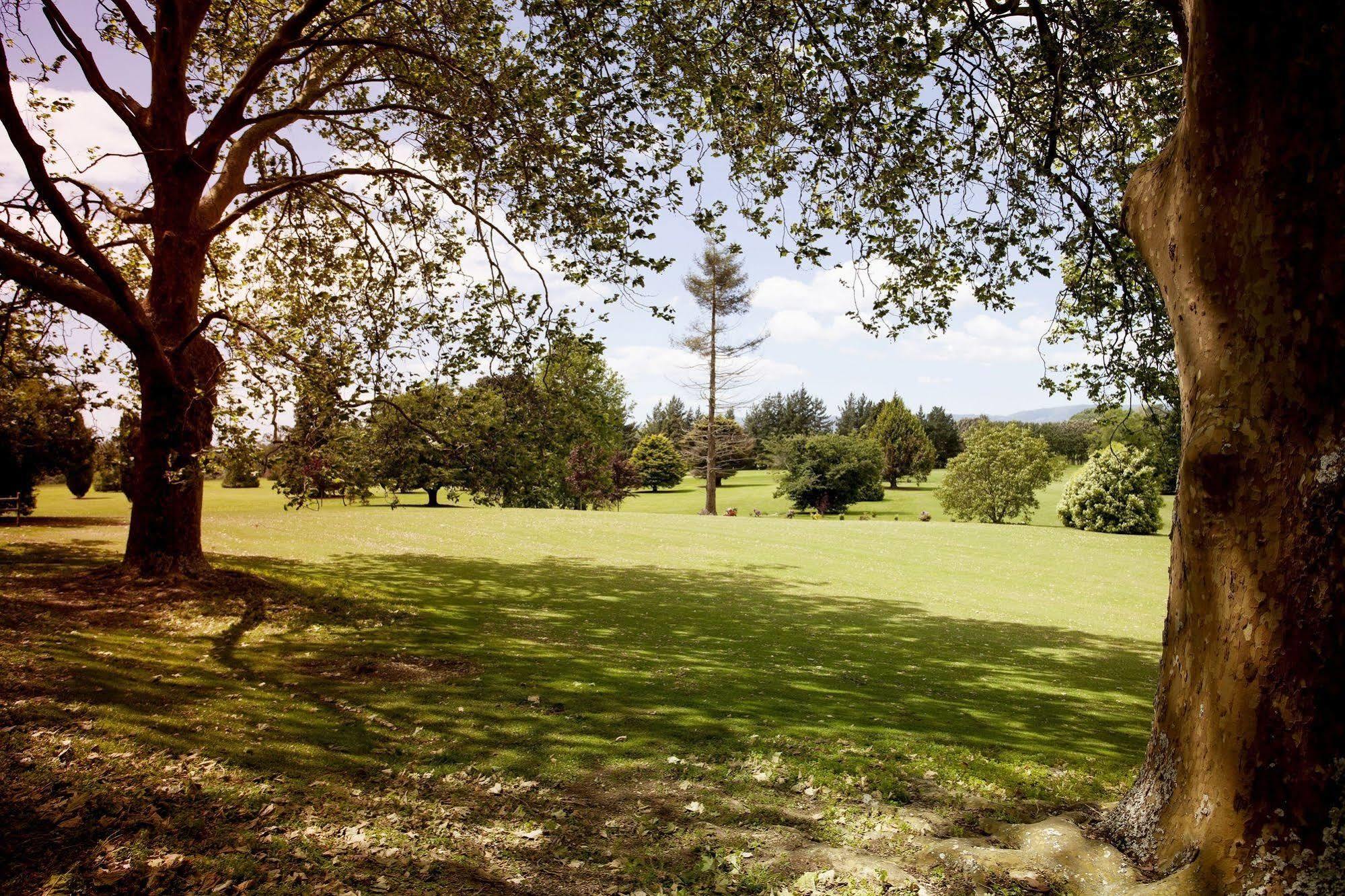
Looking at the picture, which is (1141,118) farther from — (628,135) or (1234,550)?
→ (1234,550)

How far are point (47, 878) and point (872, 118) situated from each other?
10930 mm

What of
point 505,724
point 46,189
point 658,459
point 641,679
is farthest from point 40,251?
point 658,459

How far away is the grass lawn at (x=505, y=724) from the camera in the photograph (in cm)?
438

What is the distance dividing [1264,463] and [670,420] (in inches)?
4000

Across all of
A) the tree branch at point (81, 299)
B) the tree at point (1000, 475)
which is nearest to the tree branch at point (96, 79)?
the tree branch at point (81, 299)

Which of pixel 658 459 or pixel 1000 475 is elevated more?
pixel 658 459

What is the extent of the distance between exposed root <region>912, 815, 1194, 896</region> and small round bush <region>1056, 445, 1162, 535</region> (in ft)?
115

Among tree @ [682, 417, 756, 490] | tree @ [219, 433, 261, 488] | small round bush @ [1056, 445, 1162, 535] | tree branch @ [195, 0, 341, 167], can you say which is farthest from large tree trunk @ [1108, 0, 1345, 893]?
tree @ [682, 417, 756, 490]

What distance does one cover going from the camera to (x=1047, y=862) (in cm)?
442

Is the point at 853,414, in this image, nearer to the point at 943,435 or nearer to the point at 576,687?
the point at 943,435

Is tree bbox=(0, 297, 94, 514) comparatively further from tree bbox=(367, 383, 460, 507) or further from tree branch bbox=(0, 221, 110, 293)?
tree bbox=(367, 383, 460, 507)

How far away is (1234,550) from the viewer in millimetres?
4078

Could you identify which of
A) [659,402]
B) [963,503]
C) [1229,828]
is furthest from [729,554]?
[659,402]

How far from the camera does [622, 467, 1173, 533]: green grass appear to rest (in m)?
57.6
